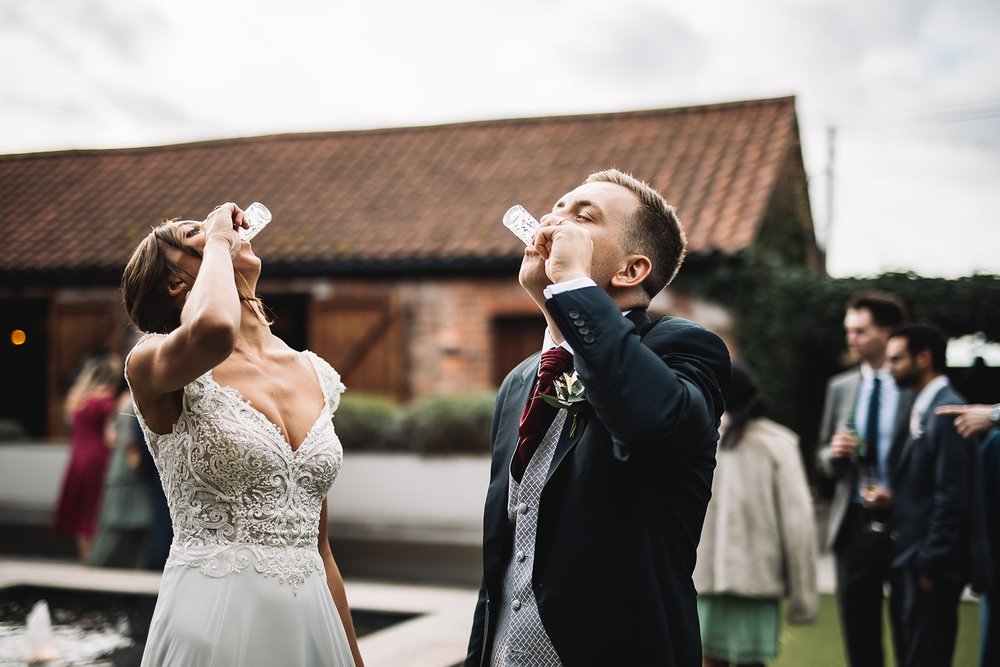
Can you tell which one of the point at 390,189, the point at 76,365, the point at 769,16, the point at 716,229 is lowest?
the point at 76,365

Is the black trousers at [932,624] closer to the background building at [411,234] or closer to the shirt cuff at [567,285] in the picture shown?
the shirt cuff at [567,285]

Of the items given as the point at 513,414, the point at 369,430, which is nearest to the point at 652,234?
the point at 513,414

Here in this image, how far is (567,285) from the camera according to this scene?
1927 millimetres

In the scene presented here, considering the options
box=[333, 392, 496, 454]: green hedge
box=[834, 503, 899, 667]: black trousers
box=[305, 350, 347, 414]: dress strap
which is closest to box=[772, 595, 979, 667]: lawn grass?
box=[834, 503, 899, 667]: black trousers

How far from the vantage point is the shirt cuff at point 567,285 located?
192 cm

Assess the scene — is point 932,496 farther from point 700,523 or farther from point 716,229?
point 716,229

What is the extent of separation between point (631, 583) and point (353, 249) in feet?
42.0

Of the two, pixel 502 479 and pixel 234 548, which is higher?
pixel 502 479

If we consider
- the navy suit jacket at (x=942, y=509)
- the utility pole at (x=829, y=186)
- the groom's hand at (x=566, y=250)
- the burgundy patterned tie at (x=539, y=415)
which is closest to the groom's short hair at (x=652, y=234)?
the groom's hand at (x=566, y=250)

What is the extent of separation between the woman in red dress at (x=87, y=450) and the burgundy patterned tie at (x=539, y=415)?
763 centimetres

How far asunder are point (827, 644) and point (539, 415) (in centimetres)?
557

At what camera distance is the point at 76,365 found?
13891 mm

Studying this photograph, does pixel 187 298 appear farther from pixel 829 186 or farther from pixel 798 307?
pixel 829 186

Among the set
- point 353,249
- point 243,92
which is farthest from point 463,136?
point 243,92
